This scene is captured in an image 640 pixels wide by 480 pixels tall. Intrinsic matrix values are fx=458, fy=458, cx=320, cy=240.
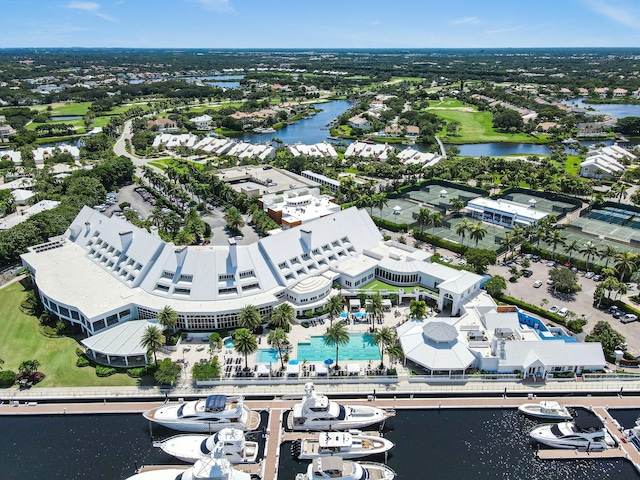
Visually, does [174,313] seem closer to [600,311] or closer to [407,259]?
[407,259]

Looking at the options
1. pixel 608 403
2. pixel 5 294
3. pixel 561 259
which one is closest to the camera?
pixel 608 403

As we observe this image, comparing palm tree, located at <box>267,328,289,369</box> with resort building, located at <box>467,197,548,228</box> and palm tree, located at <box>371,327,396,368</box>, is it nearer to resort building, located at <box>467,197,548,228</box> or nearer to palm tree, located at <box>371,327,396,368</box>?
palm tree, located at <box>371,327,396,368</box>

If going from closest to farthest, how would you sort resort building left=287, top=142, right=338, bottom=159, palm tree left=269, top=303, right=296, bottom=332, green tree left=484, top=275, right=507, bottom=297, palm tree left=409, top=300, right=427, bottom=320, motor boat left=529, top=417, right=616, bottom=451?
motor boat left=529, top=417, right=616, bottom=451, palm tree left=269, top=303, right=296, bottom=332, palm tree left=409, top=300, right=427, bottom=320, green tree left=484, top=275, right=507, bottom=297, resort building left=287, top=142, right=338, bottom=159

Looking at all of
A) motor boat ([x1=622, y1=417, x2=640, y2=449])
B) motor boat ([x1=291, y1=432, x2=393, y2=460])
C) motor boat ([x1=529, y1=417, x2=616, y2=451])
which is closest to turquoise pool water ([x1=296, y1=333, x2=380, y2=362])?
motor boat ([x1=291, y1=432, x2=393, y2=460])

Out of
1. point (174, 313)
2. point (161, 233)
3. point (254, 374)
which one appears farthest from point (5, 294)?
point (254, 374)

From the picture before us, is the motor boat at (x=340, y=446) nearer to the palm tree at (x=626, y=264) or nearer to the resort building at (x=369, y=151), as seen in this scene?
the palm tree at (x=626, y=264)

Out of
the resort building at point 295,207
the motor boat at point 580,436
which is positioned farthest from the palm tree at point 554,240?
the resort building at point 295,207

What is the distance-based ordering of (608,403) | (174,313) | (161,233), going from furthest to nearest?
(161,233), (174,313), (608,403)

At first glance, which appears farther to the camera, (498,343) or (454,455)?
(498,343)
